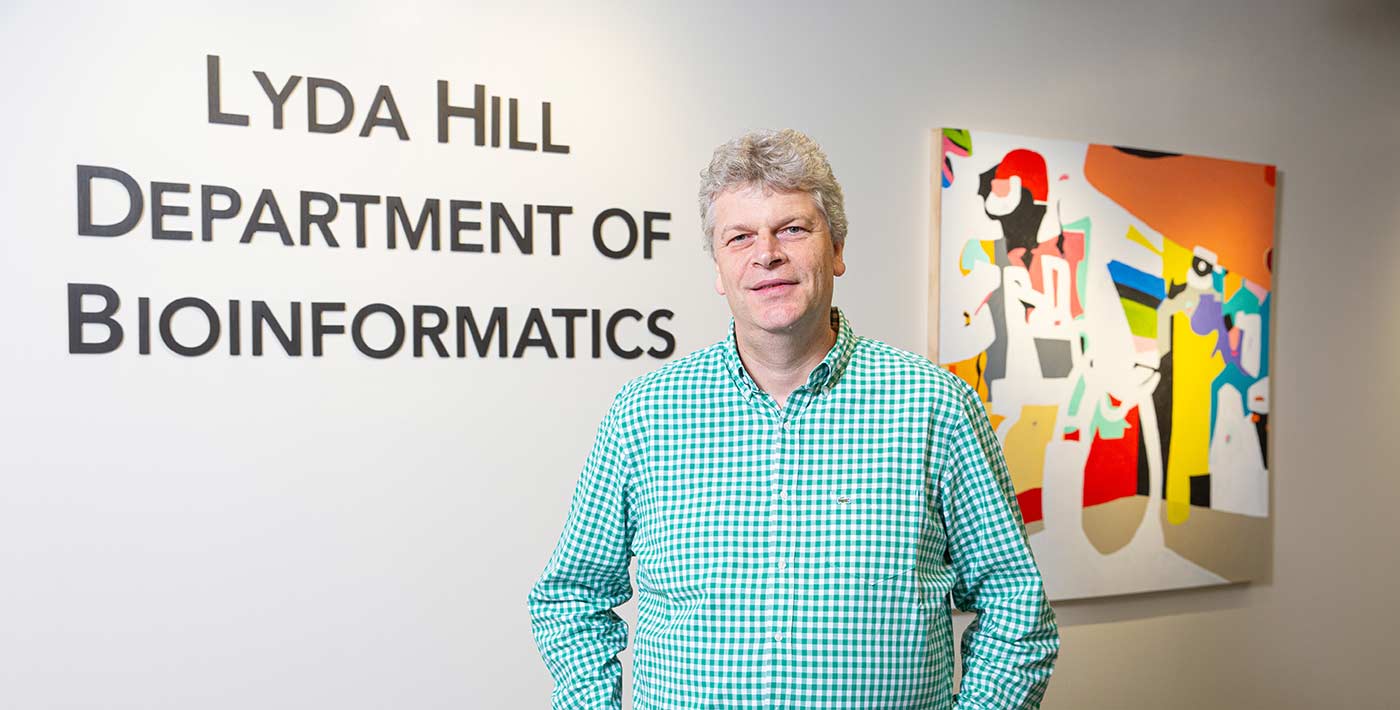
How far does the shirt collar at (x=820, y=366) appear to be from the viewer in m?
1.71

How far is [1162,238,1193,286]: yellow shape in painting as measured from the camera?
3.50 metres

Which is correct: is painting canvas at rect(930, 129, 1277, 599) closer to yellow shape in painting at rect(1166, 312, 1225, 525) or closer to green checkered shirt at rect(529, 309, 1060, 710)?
yellow shape in painting at rect(1166, 312, 1225, 525)

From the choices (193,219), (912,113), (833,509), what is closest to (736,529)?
(833,509)

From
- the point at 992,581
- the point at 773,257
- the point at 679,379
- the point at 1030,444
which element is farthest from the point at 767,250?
the point at 1030,444

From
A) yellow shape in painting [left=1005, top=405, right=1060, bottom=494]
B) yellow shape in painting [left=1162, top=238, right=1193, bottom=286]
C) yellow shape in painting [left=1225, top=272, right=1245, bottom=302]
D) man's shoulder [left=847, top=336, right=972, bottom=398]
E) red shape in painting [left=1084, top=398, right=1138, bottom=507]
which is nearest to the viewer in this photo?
man's shoulder [left=847, top=336, right=972, bottom=398]

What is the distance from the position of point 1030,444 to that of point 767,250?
191cm

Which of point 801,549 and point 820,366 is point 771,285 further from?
point 801,549

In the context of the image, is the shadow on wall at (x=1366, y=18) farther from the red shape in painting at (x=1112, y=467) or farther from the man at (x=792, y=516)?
the man at (x=792, y=516)

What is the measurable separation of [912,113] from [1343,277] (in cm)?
185

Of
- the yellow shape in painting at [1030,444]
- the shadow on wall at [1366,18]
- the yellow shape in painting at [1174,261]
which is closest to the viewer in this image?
the yellow shape in painting at [1030,444]

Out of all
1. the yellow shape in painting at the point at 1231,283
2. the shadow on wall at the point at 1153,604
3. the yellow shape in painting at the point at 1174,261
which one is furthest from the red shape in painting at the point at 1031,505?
the yellow shape in painting at the point at 1231,283

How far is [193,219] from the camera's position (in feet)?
7.68

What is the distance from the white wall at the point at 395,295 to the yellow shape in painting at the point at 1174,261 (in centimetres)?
34

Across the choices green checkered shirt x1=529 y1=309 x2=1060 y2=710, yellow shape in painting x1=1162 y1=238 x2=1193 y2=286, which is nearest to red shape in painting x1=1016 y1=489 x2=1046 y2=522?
yellow shape in painting x1=1162 y1=238 x2=1193 y2=286
